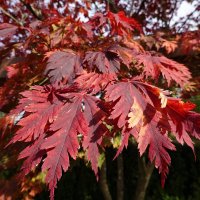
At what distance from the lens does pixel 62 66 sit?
4.94 ft

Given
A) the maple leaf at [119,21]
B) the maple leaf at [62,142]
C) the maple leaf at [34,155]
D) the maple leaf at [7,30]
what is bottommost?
the maple leaf at [34,155]

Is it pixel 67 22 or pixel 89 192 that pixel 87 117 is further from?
pixel 89 192

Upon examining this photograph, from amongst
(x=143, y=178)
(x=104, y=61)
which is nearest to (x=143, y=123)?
(x=104, y=61)

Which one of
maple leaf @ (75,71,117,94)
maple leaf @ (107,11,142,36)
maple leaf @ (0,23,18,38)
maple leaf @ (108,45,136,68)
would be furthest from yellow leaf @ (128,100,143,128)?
maple leaf @ (0,23,18,38)

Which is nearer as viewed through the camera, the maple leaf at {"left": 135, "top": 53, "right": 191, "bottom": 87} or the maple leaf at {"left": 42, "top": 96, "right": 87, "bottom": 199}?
the maple leaf at {"left": 42, "top": 96, "right": 87, "bottom": 199}

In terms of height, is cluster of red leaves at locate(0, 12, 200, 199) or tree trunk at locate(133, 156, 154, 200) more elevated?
cluster of red leaves at locate(0, 12, 200, 199)

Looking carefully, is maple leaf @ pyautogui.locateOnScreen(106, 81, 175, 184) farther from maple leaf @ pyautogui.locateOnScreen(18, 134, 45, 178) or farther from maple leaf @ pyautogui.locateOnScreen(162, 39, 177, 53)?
maple leaf @ pyautogui.locateOnScreen(162, 39, 177, 53)

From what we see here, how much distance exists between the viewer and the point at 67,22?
80.4 inches

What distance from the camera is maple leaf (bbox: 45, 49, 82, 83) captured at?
146 cm

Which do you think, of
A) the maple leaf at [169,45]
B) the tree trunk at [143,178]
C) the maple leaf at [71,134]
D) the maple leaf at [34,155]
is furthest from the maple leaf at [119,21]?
the tree trunk at [143,178]

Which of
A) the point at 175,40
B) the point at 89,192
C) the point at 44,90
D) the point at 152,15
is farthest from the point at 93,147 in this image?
the point at 89,192

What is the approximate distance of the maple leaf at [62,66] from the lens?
4.80 feet

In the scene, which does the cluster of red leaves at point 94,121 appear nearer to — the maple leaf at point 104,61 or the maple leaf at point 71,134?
the maple leaf at point 71,134

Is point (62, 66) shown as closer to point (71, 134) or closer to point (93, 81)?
point (93, 81)
